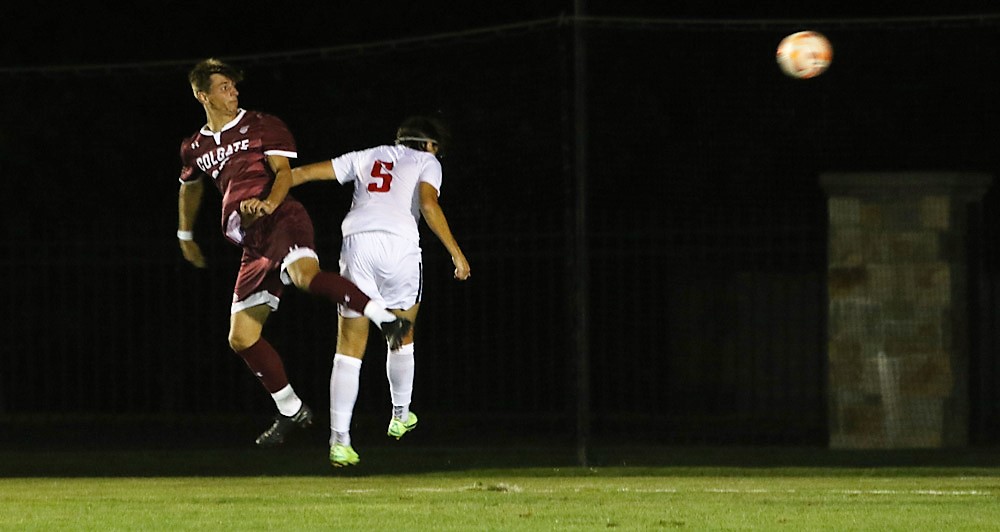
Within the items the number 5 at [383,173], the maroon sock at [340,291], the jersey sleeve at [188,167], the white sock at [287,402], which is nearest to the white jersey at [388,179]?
the number 5 at [383,173]

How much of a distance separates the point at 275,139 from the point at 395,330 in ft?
4.10

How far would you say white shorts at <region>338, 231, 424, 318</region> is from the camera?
12.1 meters

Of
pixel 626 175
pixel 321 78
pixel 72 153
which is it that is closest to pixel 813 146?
pixel 626 175

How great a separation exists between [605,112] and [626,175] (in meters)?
0.78

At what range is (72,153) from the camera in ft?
69.6

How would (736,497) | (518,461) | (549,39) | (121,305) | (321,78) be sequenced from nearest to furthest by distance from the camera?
(736,497)
(518,461)
(549,39)
(321,78)
(121,305)

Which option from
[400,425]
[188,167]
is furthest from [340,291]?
[188,167]

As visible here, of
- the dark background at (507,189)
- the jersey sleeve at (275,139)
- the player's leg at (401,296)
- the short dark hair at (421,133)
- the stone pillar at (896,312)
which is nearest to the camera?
the jersey sleeve at (275,139)

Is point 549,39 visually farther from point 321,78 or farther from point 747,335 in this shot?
point 747,335

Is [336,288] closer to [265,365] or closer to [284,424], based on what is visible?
[265,365]

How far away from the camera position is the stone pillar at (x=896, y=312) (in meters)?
15.8

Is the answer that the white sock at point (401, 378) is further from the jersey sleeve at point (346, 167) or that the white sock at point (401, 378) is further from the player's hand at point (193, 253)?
the player's hand at point (193, 253)

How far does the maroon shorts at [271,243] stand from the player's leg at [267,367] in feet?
0.45

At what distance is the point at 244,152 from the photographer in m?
11.6
